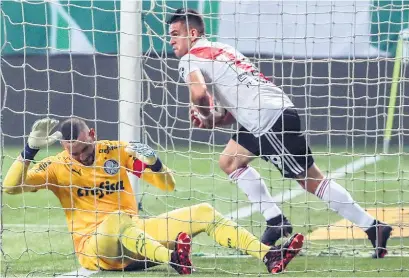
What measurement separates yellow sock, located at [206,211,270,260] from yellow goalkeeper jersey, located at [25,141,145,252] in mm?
549

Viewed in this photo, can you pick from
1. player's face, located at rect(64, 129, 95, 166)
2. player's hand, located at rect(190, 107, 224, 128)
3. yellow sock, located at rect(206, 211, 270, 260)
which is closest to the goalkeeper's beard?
player's face, located at rect(64, 129, 95, 166)

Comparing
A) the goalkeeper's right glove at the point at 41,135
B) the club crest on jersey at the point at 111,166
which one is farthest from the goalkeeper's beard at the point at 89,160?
the goalkeeper's right glove at the point at 41,135

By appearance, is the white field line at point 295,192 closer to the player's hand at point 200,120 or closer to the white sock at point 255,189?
the white sock at point 255,189

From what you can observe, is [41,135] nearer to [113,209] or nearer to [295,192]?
[113,209]

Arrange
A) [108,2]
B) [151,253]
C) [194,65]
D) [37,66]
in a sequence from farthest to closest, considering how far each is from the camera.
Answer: [37,66], [108,2], [194,65], [151,253]

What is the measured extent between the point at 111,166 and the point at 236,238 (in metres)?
0.88

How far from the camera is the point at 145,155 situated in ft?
18.9

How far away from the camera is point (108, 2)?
12.0 meters

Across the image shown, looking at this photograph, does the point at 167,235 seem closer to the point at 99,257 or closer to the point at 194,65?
the point at 99,257

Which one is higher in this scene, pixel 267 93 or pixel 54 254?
pixel 267 93

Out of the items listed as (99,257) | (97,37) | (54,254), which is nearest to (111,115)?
(97,37)

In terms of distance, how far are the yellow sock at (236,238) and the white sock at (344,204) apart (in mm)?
737

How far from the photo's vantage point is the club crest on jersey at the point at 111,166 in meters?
6.09

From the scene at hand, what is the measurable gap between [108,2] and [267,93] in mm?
5908
